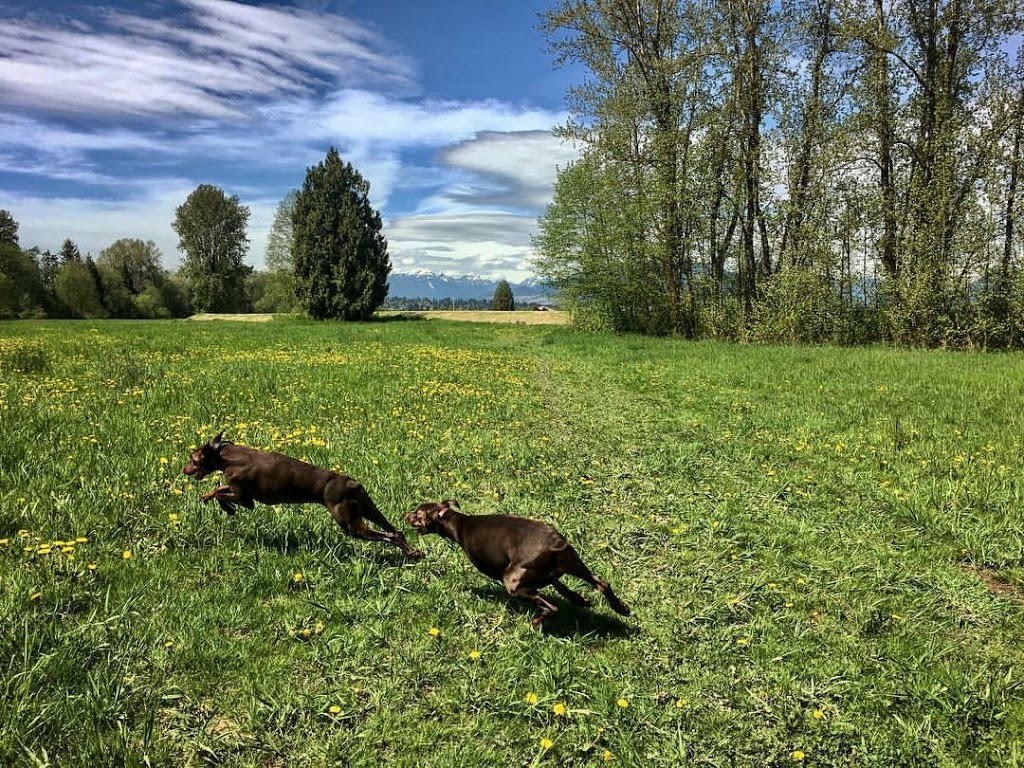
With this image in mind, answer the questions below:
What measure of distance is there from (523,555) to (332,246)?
171ft

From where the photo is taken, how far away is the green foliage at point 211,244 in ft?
250

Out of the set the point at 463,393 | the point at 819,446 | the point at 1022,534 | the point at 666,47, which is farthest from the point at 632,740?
the point at 666,47

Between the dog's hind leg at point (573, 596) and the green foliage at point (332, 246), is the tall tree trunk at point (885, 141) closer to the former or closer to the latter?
the dog's hind leg at point (573, 596)

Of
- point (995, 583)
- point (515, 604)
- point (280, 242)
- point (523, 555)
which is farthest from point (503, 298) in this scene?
point (523, 555)

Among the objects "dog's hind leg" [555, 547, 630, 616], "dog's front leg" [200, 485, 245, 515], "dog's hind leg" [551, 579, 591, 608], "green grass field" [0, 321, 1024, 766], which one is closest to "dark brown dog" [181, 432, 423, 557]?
"dog's front leg" [200, 485, 245, 515]

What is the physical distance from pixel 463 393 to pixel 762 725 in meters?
9.79

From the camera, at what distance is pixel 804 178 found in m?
27.3

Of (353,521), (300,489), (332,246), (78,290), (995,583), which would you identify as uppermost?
(332,246)

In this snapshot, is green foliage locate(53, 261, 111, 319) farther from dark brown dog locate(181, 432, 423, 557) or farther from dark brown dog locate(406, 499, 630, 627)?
dark brown dog locate(406, 499, 630, 627)

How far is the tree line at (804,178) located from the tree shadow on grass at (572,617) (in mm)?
25731

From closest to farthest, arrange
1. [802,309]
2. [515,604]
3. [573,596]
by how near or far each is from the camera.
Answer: [573,596] → [515,604] → [802,309]

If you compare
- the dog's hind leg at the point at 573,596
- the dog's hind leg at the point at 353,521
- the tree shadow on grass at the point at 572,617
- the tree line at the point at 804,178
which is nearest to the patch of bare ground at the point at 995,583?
the tree shadow on grass at the point at 572,617

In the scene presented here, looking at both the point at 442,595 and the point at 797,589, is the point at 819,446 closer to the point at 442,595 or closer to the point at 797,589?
the point at 797,589

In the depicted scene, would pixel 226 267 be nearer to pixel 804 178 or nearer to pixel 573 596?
pixel 804 178
